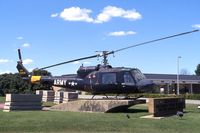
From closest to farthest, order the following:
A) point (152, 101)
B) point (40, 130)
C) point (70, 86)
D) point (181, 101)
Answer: point (40, 130) → point (152, 101) → point (181, 101) → point (70, 86)

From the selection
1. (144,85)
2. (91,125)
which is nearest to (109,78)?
(144,85)

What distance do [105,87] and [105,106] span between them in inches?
89.5

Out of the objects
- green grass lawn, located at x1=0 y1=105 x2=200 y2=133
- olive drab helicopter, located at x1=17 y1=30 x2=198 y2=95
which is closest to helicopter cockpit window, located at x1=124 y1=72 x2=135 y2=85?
olive drab helicopter, located at x1=17 y1=30 x2=198 y2=95

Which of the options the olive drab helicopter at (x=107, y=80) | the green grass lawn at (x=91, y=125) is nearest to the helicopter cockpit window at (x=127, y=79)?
the olive drab helicopter at (x=107, y=80)

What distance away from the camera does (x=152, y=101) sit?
74.8ft

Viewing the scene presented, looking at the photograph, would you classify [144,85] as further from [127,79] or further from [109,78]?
[109,78]

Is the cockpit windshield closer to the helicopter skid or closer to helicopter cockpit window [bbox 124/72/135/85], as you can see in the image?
helicopter cockpit window [bbox 124/72/135/85]

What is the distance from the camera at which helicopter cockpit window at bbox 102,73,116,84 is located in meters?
26.2

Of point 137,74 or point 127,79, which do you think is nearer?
point 127,79

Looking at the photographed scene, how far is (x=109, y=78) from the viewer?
26359 millimetres

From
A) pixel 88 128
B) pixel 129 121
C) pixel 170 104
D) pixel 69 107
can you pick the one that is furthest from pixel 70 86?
pixel 88 128

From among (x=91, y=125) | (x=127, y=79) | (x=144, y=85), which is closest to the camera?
(x=91, y=125)

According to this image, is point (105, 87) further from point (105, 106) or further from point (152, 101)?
point (152, 101)

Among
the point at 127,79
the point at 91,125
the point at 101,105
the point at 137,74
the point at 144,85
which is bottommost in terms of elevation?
the point at 91,125
